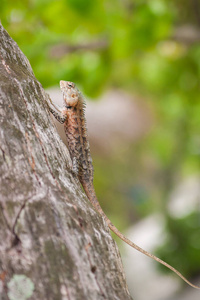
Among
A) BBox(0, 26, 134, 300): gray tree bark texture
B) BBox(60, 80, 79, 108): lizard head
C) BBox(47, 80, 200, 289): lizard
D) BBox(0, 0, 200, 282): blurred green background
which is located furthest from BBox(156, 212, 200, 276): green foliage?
BBox(0, 26, 134, 300): gray tree bark texture

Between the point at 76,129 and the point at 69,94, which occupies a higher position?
the point at 69,94

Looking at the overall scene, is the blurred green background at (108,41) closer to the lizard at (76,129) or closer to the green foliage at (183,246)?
the green foliage at (183,246)

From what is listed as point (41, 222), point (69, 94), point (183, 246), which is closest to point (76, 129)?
point (69, 94)

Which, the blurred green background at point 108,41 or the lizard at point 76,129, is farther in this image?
the blurred green background at point 108,41

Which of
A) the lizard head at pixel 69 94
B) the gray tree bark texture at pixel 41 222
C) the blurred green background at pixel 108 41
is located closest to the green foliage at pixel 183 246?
the blurred green background at pixel 108 41

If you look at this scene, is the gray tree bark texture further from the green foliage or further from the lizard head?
the green foliage

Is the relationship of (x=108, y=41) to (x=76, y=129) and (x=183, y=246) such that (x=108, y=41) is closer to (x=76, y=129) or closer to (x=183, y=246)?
Answer: (x=76, y=129)
